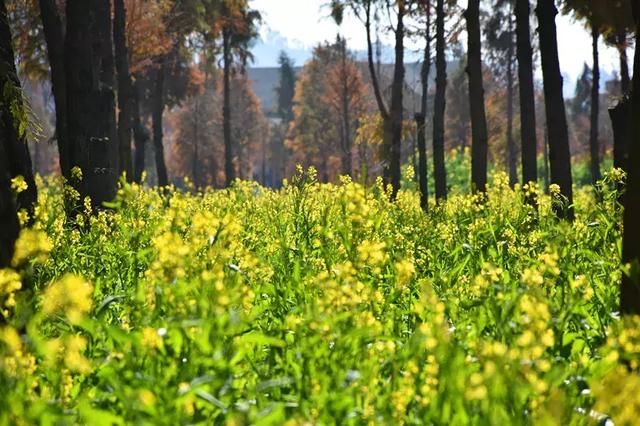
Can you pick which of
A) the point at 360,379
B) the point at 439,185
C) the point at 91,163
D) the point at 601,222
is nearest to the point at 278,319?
the point at 360,379

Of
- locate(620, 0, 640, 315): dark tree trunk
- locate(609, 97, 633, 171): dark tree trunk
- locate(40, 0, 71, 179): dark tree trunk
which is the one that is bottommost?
locate(620, 0, 640, 315): dark tree trunk

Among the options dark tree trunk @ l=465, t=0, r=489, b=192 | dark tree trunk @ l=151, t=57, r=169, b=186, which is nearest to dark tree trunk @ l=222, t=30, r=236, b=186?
dark tree trunk @ l=151, t=57, r=169, b=186

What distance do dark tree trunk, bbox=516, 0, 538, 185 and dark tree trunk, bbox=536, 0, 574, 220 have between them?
3.89 feet

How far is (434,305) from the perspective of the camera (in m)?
2.93

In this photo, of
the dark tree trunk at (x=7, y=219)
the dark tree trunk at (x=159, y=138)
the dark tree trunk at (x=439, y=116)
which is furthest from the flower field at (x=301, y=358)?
the dark tree trunk at (x=159, y=138)

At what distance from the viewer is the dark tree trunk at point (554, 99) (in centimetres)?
1055

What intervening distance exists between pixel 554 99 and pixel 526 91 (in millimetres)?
2116

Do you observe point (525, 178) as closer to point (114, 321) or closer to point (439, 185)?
point (439, 185)

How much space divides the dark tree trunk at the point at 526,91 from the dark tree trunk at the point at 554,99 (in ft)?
3.89

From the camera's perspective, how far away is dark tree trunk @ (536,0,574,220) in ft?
34.6

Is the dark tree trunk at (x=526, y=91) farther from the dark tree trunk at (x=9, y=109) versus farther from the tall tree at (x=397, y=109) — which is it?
the tall tree at (x=397, y=109)

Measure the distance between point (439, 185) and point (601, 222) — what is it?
13463mm

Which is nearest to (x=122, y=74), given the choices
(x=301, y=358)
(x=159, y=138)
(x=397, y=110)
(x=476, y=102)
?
(x=397, y=110)

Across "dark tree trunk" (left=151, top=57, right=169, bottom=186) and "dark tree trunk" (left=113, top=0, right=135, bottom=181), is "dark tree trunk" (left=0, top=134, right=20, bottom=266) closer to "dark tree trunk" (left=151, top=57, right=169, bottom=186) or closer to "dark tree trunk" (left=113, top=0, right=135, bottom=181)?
"dark tree trunk" (left=113, top=0, right=135, bottom=181)
